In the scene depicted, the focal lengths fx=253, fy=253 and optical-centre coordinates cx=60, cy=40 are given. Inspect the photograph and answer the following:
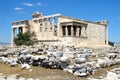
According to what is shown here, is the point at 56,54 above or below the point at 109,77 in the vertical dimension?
above

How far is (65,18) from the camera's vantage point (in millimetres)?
59000

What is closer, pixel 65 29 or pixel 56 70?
pixel 56 70

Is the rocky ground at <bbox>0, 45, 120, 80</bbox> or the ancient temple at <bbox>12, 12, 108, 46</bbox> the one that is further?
the ancient temple at <bbox>12, 12, 108, 46</bbox>

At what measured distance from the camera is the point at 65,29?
198ft

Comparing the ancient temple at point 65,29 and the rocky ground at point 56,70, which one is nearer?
the rocky ground at point 56,70

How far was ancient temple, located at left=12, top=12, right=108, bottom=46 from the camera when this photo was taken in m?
57.7

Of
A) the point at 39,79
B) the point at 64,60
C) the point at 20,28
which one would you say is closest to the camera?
the point at 39,79

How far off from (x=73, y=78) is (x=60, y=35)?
46.4 meters

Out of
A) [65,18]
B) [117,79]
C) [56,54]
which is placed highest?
[65,18]

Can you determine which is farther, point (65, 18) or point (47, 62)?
point (65, 18)

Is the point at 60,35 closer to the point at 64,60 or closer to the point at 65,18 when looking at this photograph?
the point at 65,18

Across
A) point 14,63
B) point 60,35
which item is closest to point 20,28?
point 60,35

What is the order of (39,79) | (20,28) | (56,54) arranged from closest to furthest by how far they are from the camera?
(39,79) < (56,54) < (20,28)

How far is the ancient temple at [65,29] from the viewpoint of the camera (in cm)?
5771
